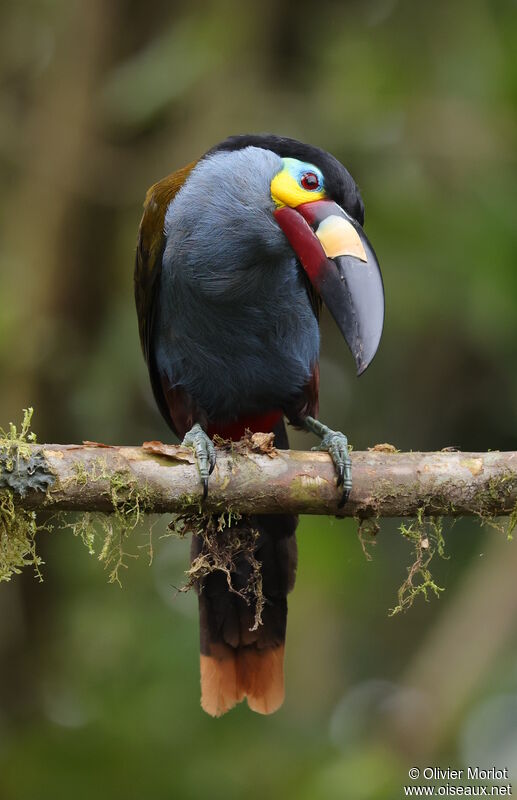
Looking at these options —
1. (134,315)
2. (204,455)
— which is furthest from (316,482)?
(134,315)

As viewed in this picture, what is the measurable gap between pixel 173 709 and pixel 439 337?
7.78ft

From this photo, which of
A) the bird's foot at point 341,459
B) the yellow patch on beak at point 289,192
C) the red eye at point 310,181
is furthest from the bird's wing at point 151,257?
the bird's foot at point 341,459

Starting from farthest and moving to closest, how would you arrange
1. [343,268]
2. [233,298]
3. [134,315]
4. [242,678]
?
[134,315], [242,678], [233,298], [343,268]

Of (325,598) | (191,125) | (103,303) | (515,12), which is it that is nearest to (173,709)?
(325,598)

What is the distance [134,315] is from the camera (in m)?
5.12

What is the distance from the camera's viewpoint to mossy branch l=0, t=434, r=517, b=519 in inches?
112

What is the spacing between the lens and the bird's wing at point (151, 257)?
3760 mm

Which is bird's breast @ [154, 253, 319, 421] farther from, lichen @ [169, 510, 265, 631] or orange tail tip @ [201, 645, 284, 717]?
orange tail tip @ [201, 645, 284, 717]

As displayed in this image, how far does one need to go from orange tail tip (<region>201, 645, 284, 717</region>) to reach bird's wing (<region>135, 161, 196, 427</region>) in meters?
0.96

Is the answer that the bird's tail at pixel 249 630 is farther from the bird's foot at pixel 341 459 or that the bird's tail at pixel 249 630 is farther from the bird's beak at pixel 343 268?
the bird's beak at pixel 343 268

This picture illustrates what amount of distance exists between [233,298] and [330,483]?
2.97 feet

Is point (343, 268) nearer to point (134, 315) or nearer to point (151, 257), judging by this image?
point (151, 257)

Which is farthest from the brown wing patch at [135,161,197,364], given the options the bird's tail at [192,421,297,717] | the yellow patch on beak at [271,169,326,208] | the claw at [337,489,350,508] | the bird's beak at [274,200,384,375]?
the claw at [337,489,350,508]

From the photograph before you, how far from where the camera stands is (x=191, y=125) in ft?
17.7
